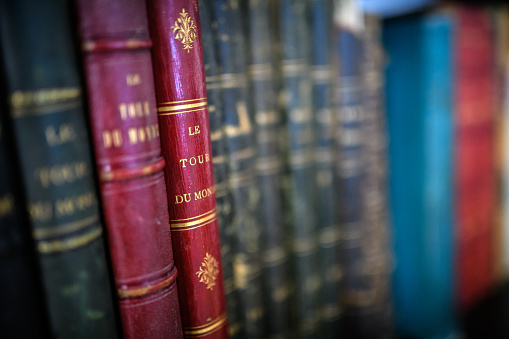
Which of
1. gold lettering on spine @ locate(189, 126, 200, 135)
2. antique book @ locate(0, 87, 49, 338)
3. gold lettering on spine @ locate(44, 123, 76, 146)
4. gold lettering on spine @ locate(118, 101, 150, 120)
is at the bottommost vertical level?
antique book @ locate(0, 87, 49, 338)

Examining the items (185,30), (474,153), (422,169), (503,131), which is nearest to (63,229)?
(185,30)

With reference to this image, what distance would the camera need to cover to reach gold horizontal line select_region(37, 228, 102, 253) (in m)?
0.32

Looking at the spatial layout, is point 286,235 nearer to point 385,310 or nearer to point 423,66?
point 385,310

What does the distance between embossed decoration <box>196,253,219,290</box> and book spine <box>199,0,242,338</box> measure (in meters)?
0.06

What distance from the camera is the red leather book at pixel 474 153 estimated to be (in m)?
0.89

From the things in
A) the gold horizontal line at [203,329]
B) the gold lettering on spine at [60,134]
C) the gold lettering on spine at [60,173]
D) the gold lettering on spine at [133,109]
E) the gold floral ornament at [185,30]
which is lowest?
the gold horizontal line at [203,329]

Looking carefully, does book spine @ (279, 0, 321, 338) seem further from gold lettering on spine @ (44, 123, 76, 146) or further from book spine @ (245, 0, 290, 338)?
gold lettering on spine @ (44, 123, 76, 146)

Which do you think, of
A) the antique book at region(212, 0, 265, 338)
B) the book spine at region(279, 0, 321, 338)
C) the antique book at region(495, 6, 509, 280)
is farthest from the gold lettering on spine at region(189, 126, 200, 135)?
the antique book at region(495, 6, 509, 280)

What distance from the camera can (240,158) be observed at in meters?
0.53

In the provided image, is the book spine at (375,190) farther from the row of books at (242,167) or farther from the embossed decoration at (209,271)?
the embossed decoration at (209,271)

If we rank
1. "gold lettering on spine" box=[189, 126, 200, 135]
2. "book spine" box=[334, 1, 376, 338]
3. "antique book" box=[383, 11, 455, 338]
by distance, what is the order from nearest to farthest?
"gold lettering on spine" box=[189, 126, 200, 135], "book spine" box=[334, 1, 376, 338], "antique book" box=[383, 11, 455, 338]

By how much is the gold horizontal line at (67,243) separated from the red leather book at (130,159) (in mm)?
21

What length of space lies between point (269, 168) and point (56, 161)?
0.34 metres

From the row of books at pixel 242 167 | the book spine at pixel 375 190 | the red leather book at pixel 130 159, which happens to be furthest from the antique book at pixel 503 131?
the red leather book at pixel 130 159
